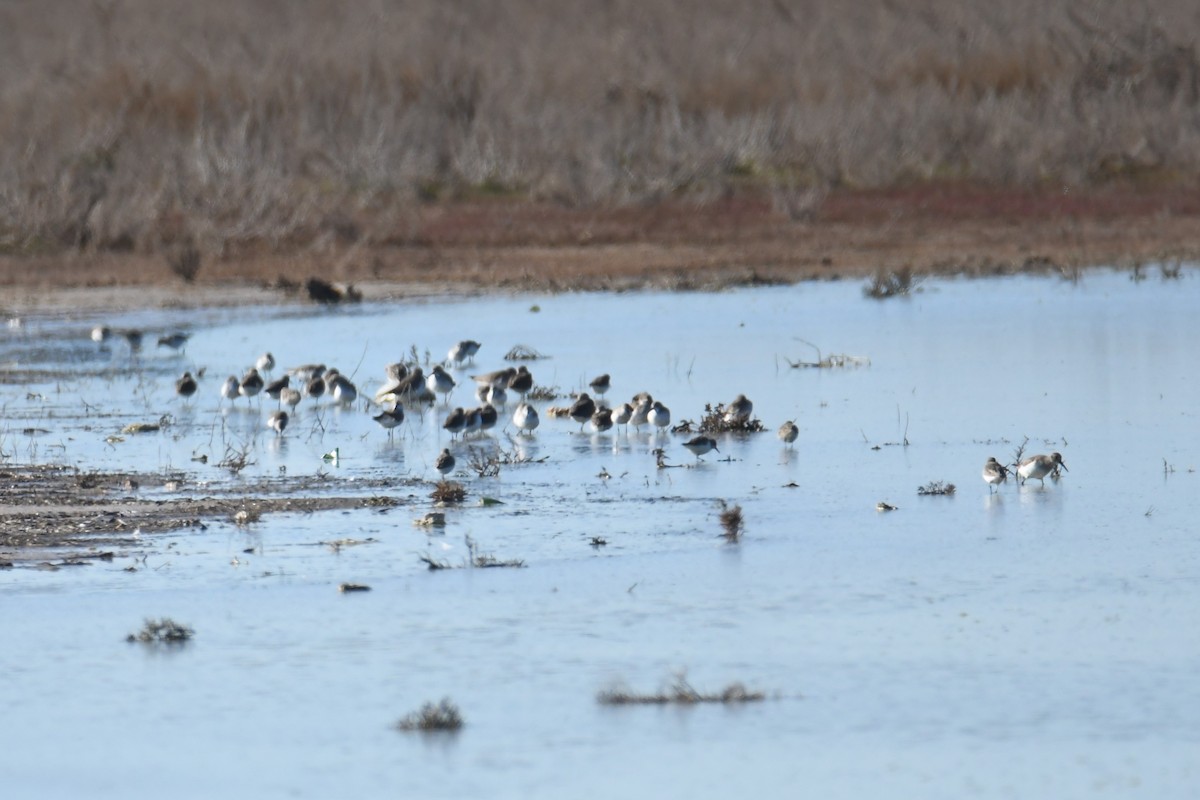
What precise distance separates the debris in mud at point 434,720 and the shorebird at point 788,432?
6484mm

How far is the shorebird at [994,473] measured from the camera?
11492mm

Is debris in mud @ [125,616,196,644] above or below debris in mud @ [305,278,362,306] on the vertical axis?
below

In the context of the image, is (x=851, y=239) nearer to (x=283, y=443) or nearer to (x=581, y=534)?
(x=283, y=443)

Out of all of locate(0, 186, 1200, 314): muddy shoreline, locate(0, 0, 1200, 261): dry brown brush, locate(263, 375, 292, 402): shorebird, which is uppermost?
locate(0, 0, 1200, 261): dry brown brush

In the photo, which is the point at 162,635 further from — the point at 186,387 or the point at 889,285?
the point at 889,285

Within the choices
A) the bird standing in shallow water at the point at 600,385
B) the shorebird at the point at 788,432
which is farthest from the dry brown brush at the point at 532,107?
the shorebird at the point at 788,432

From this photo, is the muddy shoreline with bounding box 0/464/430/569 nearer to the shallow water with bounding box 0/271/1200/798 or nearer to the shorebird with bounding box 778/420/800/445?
the shallow water with bounding box 0/271/1200/798

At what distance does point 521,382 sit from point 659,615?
23.7 ft

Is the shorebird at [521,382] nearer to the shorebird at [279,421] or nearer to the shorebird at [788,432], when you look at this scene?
the shorebird at [279,421]

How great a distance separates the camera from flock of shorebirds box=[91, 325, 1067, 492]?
12447mm

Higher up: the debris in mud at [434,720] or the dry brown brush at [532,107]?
the dry brown brush at [532,107]

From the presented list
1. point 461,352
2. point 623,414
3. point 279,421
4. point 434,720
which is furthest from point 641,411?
point 434,720

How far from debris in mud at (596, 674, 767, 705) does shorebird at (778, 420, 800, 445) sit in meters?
5.99

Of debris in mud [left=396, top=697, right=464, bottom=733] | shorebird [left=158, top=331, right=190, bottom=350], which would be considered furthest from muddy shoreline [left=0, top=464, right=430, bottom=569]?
shorebird [left=158, top=331, right=190, bottom=350]
